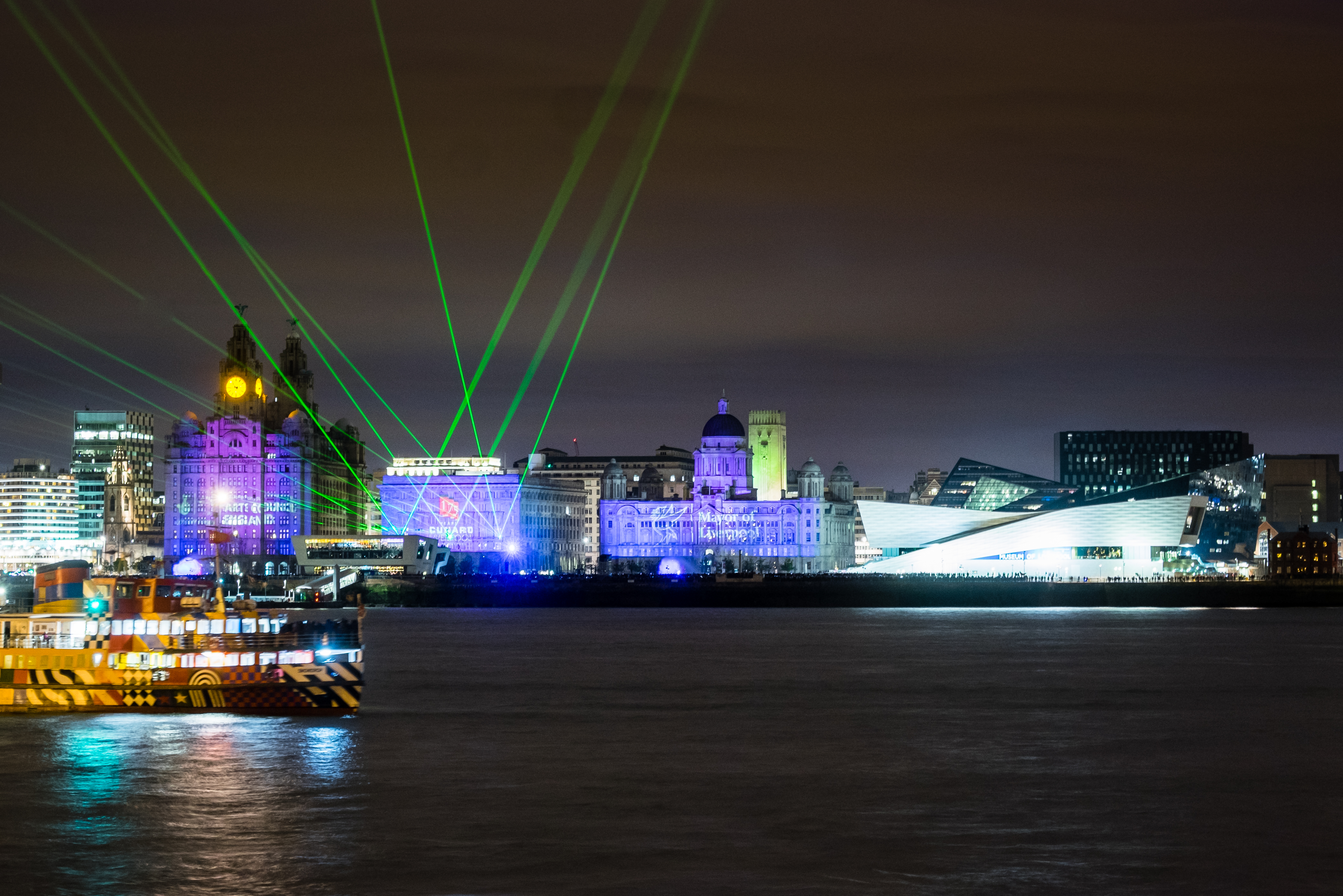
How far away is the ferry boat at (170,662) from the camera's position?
41281 millimetres

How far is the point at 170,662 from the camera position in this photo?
41.4 m

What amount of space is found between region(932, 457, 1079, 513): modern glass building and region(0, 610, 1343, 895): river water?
355 ft

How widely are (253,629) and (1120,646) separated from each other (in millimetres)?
46061

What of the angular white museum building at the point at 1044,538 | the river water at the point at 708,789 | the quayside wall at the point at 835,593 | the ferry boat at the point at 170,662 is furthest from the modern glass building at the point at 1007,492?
the ferry boat at the point at 170,662

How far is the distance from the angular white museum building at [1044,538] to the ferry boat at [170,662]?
111m

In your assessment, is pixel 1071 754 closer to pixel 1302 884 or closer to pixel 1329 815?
pixel 1329 815

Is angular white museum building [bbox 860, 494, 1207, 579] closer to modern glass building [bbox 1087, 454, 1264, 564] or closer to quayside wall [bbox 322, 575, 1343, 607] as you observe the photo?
modern glass building [bbox 1087, 454, 1264, 564]

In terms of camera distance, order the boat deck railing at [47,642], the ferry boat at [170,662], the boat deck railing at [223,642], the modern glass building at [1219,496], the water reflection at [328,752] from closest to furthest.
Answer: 1. the water reflection at [328,752]
2. the ferry boat at [170,662]
3. the boat deck railing at [223,642]
4. the boat deck railing at [47,642]
5. the modern glass building at [1219,496]

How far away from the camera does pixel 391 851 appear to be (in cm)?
2419

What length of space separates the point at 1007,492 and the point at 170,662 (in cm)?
13639

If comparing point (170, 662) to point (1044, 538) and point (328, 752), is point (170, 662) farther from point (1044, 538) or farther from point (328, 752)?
point (1044, 538)

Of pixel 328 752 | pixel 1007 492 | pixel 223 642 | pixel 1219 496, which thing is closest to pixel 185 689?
pixel 223 642

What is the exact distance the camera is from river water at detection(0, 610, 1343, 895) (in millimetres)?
22797

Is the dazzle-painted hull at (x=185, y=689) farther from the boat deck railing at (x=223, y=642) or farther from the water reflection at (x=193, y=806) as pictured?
the water reflection at (x=193, y=806)
